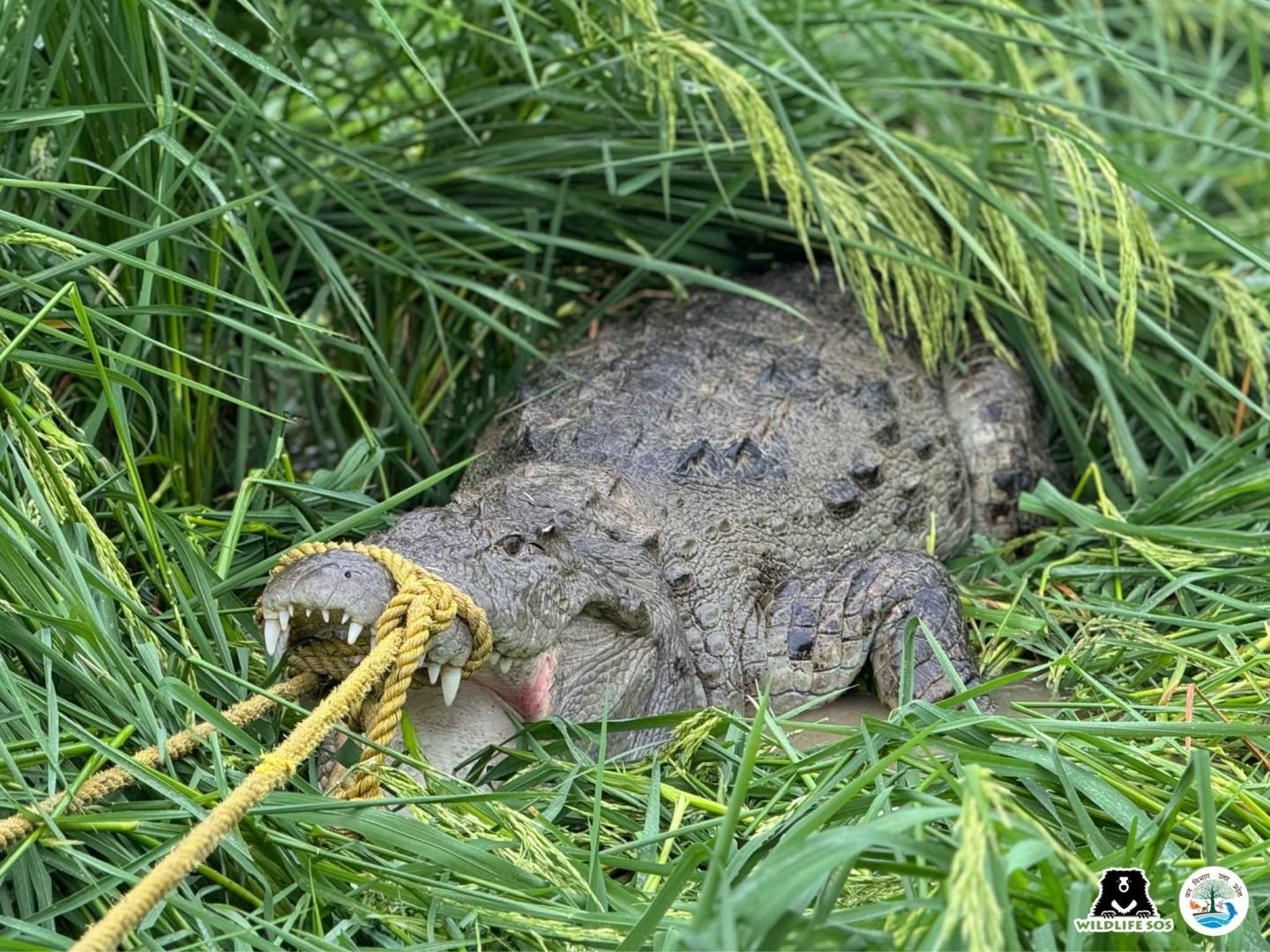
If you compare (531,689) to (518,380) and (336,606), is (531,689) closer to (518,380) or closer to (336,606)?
(336,606)

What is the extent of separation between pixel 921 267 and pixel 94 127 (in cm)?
199

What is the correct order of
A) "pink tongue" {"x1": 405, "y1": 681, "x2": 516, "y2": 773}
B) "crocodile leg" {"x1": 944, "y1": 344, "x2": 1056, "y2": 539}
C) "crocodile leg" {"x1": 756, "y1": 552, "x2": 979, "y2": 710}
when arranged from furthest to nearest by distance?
"crocodile leg" {"x1": 944, "y1": 344, "x2": 1056, "y2": 539} < "crocodile leg" {"x1": 756, "y1": 552, "x2": 979, "y2": 710} < "pink tongue" {"x1": 405, "y1": 681, "x2": 516, "y2": 773}

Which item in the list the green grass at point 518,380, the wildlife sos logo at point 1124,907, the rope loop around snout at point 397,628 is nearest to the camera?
the wildlife sos logo at point 1124,907

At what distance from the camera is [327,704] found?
214cm

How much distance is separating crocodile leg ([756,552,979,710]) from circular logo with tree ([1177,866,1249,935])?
117cm

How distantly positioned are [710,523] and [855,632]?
40cm

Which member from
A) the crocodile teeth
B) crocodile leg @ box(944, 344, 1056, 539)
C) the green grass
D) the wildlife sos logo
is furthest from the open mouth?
crocodile leg @ box(944, 344, 1056, 539)

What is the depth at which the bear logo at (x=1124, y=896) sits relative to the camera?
1.87m

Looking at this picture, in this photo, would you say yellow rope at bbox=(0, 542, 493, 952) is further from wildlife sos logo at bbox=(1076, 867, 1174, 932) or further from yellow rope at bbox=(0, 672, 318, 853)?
wildlife sos logo at bbox=(1076, 867, 1174, 932)

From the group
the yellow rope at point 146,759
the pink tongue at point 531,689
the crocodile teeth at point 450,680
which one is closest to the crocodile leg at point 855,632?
the pink tongue at point 531,689

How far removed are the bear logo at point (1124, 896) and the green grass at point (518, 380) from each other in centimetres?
4

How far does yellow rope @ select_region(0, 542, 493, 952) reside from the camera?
5.97ft

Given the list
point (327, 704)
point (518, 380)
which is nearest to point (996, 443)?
point (518, 380)

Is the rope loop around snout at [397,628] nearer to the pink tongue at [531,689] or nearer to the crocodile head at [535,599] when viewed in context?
the crocodile head at [535,599]
